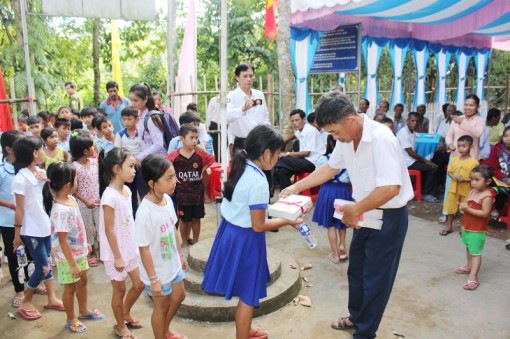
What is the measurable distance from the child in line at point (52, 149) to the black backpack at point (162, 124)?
0.84 metres

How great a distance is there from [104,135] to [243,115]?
5.29 feet

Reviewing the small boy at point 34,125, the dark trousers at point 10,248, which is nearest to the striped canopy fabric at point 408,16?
the small boy at point 34,125

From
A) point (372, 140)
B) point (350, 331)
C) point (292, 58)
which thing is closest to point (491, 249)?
point (350, 331)

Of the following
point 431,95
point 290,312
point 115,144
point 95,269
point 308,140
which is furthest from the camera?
point 431,95

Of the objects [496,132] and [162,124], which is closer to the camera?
[162,124]

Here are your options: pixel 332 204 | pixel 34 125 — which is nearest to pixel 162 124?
pixel 34 125

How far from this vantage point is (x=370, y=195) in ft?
8.09

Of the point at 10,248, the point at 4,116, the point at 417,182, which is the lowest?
the point at 417,182

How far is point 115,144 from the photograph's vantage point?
15.1 feet

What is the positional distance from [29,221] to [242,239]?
174 cm

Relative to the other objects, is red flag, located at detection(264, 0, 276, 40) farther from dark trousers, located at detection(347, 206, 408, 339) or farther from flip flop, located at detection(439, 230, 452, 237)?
dark trousers, located at detection(347, 206, 408, 339)

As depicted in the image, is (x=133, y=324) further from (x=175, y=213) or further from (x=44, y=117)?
(x=44, y=117)

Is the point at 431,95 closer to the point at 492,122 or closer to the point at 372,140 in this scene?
the point at 492,122

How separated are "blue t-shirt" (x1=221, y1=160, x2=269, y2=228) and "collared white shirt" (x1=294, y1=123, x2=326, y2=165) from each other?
3484 millimetres
